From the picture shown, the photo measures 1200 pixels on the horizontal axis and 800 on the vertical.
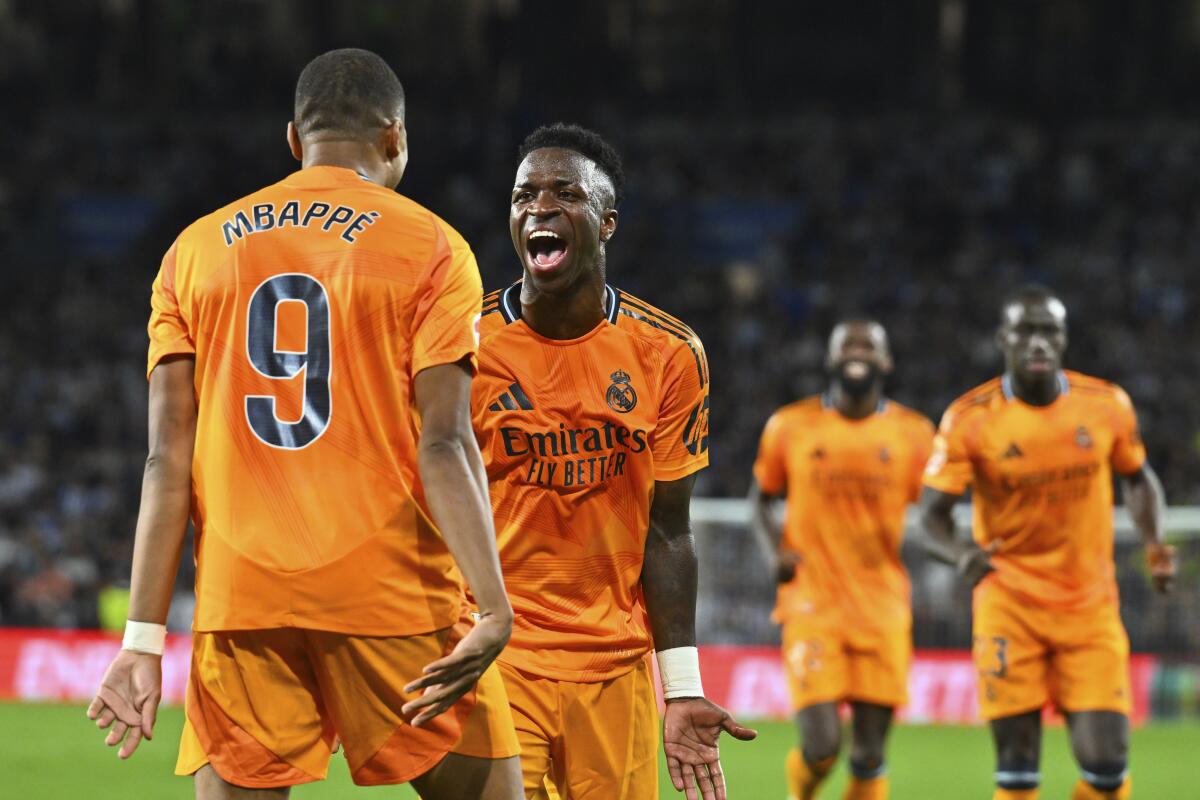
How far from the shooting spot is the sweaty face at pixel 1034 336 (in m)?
8.59

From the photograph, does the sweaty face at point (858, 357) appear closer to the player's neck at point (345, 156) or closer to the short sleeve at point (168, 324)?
the player's neck at point (345, 156)

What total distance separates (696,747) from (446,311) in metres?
1.59

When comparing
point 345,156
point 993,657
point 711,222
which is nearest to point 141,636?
point 345,156

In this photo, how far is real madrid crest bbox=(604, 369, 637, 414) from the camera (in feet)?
16.1

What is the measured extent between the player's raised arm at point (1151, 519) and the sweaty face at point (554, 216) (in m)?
4.81

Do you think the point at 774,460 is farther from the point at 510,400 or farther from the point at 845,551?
the point at 510,400

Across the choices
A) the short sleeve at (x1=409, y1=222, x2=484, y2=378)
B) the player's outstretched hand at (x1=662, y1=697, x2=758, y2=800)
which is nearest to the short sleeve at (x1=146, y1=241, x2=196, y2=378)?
the short sleeve at (x1=409, y1=222, x2=484, y2=378)

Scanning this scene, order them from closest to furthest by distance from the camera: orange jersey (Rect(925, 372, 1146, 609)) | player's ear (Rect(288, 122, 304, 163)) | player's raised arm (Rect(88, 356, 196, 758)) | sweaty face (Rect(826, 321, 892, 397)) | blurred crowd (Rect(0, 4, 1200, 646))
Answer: player's raised arm (Rect(88, 356, 196, 758)) → player's ear (Rect(288, 122, 304, 163)) → orange jersey (Rect(925, 372, 1146, 609)) → sweaty face (Rect(826, 321, 892, 397)) → blurred crowd (Rect(0, 4, 1200, 646))

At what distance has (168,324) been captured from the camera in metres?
3.82

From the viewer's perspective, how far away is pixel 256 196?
383 centimetres

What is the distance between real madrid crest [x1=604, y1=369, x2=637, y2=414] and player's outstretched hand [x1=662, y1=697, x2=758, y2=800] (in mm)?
865

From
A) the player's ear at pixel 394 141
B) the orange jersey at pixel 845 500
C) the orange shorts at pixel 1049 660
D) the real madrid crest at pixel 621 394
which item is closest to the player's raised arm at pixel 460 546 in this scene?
the player's ear at pixel 394 141

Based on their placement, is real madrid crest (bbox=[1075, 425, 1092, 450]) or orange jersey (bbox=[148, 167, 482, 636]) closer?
orange jersey (bbox=[148, 167, 482, 636])

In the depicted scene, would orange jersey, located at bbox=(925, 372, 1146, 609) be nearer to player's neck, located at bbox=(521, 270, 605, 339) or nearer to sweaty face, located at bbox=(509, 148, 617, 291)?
player's neck, located at bbox=(521, 270, 605, 339)
